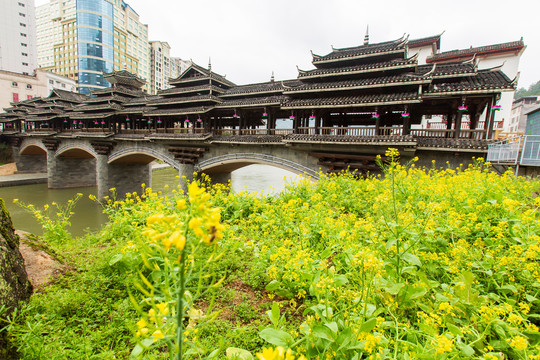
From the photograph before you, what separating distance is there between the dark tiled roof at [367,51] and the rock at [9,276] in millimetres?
13835

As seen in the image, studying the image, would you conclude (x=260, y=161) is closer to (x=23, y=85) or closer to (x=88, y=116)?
(x=88, y=116)

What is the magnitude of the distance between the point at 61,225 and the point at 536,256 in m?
6.71

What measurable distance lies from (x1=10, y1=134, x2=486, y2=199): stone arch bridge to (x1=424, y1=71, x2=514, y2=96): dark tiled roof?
7.47 feet

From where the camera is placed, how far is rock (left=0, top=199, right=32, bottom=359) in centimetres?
207

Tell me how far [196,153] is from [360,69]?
40.3ft

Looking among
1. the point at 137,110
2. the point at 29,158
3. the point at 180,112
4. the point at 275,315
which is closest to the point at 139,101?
the point at 137,110

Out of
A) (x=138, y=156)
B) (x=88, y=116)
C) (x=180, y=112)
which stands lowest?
(x=138, y=156)

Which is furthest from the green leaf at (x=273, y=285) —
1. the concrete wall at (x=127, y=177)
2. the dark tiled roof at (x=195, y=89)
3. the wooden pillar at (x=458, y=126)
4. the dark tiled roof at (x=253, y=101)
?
the concrete wall at (x=127, y=177)

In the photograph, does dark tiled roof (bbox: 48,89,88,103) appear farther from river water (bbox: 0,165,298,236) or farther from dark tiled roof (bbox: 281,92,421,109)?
dark tiled roof (bbox: 281,92,421,109)

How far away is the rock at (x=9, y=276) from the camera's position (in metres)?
2.07

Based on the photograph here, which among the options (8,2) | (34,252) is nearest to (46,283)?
(34,252)

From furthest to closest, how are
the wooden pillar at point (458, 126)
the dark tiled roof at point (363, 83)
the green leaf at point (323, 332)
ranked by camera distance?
the wooden pillar at point (458, 126) < the dark tiled roof at point (363, 83) < the green leaf at point (323, 332)

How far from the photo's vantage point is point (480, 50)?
929 inches

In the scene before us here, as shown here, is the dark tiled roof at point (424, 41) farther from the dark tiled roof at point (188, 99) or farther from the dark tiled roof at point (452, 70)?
the dark tiled roof at point (188, 99)
